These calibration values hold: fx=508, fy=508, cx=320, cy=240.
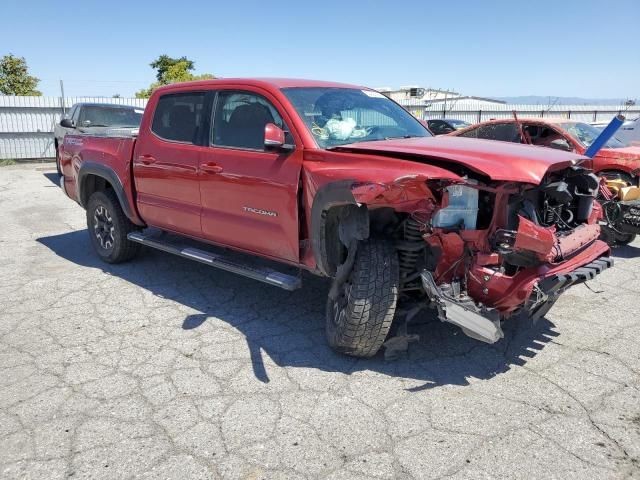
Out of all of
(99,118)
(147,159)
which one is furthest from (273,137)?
(99,118)

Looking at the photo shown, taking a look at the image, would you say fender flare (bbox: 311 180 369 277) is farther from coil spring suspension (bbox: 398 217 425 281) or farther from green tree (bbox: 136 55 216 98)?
green tree (bbox: 136 55 216 98)

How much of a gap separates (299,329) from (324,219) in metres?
1.09

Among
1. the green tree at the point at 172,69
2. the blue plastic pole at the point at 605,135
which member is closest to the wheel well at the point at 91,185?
the blue plastic pole at the point at 605,135

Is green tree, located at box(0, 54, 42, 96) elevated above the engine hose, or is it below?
above

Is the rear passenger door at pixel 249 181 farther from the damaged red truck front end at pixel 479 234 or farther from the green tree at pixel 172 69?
the green tree at pixel 172 69

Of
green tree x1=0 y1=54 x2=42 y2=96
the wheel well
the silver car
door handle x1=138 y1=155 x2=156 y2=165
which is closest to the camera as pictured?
door handle x1=138 y1=155 x2=156 y2=165

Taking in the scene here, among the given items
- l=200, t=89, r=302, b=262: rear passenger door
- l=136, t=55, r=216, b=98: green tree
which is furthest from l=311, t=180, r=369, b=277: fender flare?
l=136, t=55, r=216, b=98: green tree

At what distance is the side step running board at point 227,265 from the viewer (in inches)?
150

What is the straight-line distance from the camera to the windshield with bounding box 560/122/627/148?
8016 millimetres

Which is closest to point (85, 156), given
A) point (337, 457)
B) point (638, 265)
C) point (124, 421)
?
point (124, 421)

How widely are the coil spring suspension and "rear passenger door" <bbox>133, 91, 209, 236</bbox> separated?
1.97 m

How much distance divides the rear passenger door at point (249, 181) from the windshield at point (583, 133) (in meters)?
6.00

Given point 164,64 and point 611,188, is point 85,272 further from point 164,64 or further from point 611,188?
point 164,64

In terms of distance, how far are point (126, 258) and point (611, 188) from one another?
5572 millimetres
